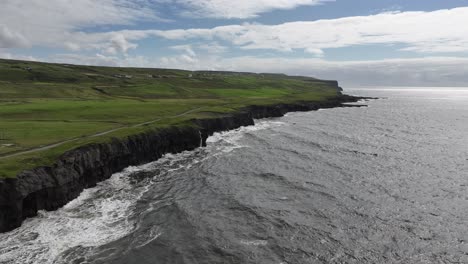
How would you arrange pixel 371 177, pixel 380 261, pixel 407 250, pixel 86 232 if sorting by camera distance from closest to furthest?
pixel 380 261 → pixel 407 250 → pixel 86 232 → pixel 371 177

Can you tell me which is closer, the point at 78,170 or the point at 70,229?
the point at 70,229

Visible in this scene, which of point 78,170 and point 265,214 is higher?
point 78,170

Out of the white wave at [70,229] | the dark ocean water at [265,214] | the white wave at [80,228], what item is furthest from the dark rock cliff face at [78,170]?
the dark ocean water at [265,214]

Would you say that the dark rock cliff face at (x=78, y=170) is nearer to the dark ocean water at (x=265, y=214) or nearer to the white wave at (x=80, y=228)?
the white wave at (x=80, y=228)

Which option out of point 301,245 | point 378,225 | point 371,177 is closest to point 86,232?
point 301,245

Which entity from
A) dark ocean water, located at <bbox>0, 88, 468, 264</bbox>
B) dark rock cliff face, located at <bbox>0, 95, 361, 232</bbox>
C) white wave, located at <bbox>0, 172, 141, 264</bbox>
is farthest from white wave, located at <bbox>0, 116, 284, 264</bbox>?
dark rock cliff face, located at <bbox>0, 95, 361, 232</bbox>

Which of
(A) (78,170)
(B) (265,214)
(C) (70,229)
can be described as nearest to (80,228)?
(C) (70,229)

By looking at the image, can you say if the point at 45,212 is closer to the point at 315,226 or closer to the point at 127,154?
the point at 127,154

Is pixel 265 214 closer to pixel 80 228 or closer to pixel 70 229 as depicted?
pixel 80 228
